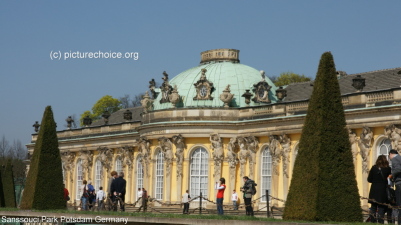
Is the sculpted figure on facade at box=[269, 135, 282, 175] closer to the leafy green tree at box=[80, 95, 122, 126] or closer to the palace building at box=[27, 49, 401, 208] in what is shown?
the palace building at box=[27, 49, 401, 208]

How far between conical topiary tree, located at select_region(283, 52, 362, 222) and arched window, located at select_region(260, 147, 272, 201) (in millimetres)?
24637

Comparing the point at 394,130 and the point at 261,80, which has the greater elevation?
the point at 261,80

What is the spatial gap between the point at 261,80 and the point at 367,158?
470 inches

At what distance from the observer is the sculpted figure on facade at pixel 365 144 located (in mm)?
41062

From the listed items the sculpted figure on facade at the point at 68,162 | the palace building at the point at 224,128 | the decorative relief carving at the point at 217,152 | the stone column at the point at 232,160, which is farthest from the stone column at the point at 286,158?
the sculpted figure on facade at the point at 68,162

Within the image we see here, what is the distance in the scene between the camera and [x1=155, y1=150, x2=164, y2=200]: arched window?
5206 cm

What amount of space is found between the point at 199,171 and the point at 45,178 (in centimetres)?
1931

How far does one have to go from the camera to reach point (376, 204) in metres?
23.1

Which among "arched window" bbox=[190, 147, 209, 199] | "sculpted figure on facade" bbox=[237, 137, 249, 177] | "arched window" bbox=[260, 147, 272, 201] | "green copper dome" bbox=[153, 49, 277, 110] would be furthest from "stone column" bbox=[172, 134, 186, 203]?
"arched window" bbox=[260, 147, 272, 201]

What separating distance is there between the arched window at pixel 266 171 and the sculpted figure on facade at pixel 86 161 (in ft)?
60.2

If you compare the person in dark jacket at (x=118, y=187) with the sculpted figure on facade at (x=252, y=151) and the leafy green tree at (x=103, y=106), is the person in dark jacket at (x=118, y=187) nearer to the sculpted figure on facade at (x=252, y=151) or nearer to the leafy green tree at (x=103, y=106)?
the sculpted figure on facade at (x=252, y=151)

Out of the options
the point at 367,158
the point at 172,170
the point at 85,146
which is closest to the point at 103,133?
the point at 85,146

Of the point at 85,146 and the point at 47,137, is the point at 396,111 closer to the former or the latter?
the point at 47,137

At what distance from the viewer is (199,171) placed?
50.7 meters
